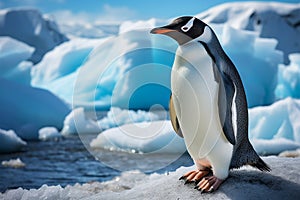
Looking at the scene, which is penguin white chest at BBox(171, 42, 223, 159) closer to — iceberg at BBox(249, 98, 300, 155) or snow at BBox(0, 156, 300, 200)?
snow at BBox(0, 156, 300, 200)

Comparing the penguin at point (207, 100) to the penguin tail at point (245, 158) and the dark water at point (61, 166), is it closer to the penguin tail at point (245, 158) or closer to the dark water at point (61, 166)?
the penguin tail at point (245, 158)

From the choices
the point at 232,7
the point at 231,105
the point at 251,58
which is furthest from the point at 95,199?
the point at 232,7

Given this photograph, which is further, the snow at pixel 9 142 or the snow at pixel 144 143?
the snow at pixel 9 142

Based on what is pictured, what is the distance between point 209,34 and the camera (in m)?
1.83

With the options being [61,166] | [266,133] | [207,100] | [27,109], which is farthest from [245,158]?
[27,109]

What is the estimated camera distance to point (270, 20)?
1523 centimetres

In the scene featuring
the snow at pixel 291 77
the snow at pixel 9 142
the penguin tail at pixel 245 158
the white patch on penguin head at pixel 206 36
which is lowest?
the snow at pixel 291 77

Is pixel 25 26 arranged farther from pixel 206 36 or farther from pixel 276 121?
pixel 206 36

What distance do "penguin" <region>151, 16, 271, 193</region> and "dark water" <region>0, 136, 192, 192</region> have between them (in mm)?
2945

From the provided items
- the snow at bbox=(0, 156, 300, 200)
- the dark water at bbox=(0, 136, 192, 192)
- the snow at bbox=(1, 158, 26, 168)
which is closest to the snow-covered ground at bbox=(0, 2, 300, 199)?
the snow at bbox=(0, 156, 300, 200)

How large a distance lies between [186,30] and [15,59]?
8.49 meters

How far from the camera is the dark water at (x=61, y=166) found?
4.72 m

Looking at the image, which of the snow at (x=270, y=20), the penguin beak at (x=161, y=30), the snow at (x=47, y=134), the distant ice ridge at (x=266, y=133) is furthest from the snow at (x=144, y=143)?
the snow at (x=270, y=20)

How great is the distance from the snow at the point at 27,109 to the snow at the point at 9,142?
1.36 m
